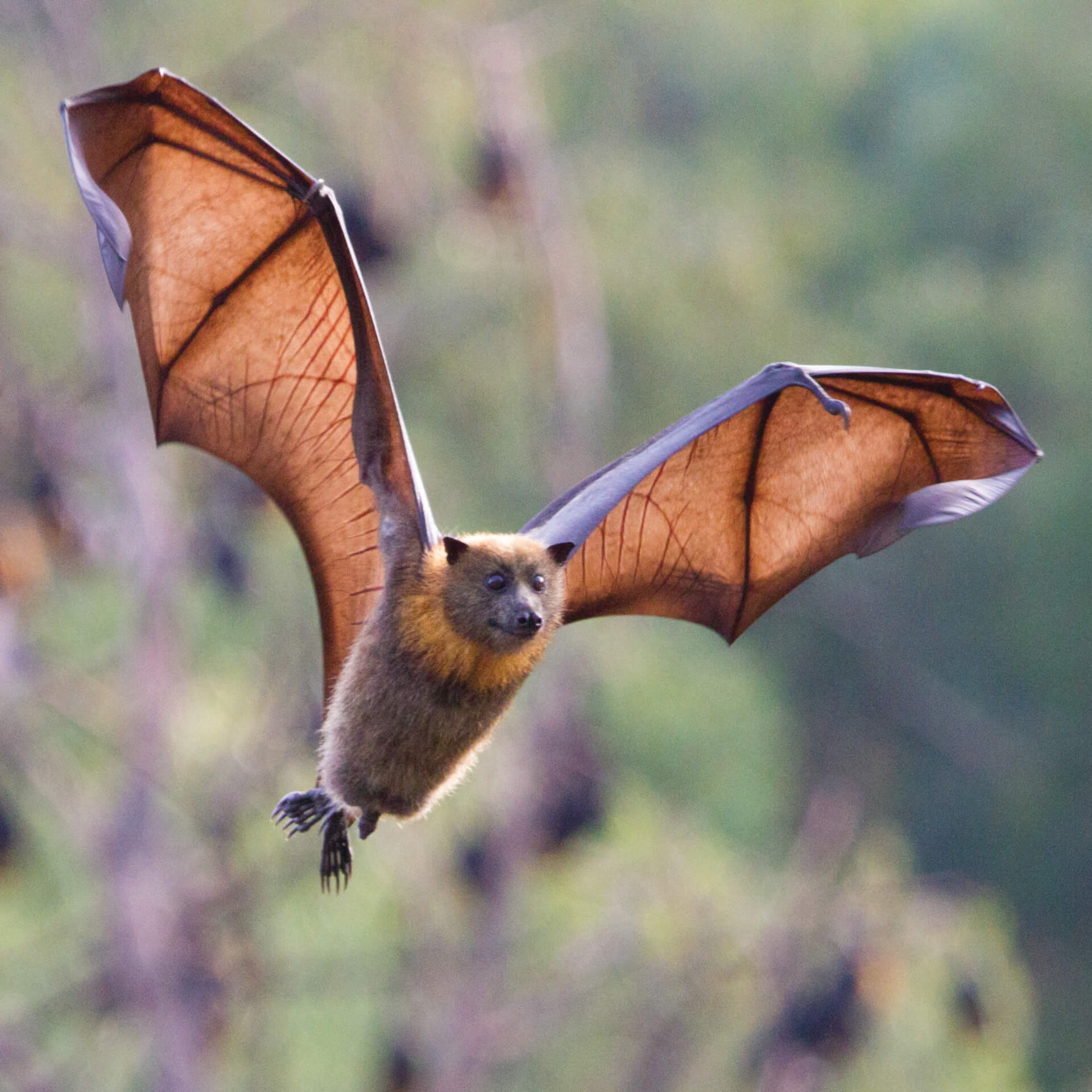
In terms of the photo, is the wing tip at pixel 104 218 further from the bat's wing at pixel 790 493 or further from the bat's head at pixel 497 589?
the bat's wing at pixel 790 493

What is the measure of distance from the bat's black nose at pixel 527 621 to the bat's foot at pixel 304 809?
476 mm

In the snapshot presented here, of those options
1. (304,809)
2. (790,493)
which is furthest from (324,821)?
(790,493)

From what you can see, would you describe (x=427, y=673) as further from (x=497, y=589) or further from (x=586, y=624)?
(x=586, y=624)

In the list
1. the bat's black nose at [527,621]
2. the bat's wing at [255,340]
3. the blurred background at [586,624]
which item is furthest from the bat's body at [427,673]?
the blurred background at [586,624]

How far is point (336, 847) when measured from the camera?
2.59 m

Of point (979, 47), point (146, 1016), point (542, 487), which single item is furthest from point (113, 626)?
point (979, 47)

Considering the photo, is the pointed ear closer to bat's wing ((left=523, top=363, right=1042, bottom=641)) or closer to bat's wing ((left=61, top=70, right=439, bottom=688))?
bat's wing ((left=523, top=363, right=1042, bottom=641))

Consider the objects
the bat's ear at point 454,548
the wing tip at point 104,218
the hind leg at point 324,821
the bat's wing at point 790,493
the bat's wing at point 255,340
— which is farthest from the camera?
the bat's wing at point 790,493

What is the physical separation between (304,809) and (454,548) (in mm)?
530

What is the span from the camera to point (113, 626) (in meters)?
14.8

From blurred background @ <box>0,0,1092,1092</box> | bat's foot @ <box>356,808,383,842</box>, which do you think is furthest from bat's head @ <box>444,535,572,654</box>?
blurred background @ <box>0,0,1092,1092</box>

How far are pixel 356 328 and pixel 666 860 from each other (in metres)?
9.37

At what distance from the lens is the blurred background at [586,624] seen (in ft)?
27.0

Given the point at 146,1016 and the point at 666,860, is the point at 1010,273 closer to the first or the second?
the point at 666,860
